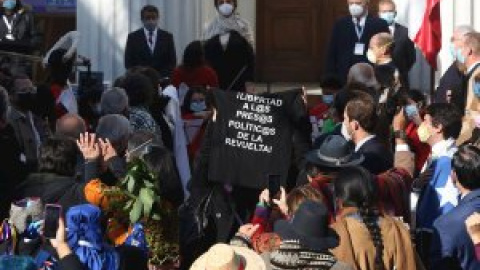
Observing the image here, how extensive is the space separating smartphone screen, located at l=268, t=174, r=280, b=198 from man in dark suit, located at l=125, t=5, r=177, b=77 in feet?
22.9

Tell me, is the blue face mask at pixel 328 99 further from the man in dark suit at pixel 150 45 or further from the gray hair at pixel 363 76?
the man in dark suit at pixel 150 45

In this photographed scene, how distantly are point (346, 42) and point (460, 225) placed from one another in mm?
7724

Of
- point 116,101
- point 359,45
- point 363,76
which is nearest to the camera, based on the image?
point 116,101

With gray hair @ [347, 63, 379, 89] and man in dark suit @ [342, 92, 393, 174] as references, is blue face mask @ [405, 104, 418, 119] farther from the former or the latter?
man in dark suit @ [342, 92, 393, 174]

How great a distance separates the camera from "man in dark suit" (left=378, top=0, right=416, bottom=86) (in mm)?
15110

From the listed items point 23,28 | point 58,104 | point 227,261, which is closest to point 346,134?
point 58,104

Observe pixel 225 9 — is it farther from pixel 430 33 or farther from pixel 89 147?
pixel 89 147

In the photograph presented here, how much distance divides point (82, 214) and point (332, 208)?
1581mm

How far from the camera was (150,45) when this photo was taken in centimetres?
1608

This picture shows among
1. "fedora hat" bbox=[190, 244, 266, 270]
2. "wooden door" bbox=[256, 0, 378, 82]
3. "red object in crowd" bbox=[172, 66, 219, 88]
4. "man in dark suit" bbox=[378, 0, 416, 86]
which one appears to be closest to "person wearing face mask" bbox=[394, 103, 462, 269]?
"fedora hat" bbox=[190, 244, 266, 270]

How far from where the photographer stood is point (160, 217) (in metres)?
7.87

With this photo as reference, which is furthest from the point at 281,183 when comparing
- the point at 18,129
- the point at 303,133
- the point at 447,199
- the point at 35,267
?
the point at 35,267

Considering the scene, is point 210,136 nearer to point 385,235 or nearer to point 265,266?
point 385,235

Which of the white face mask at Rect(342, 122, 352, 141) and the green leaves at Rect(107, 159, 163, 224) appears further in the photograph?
the white face mask at Rect(342, 122, 352, 141)
